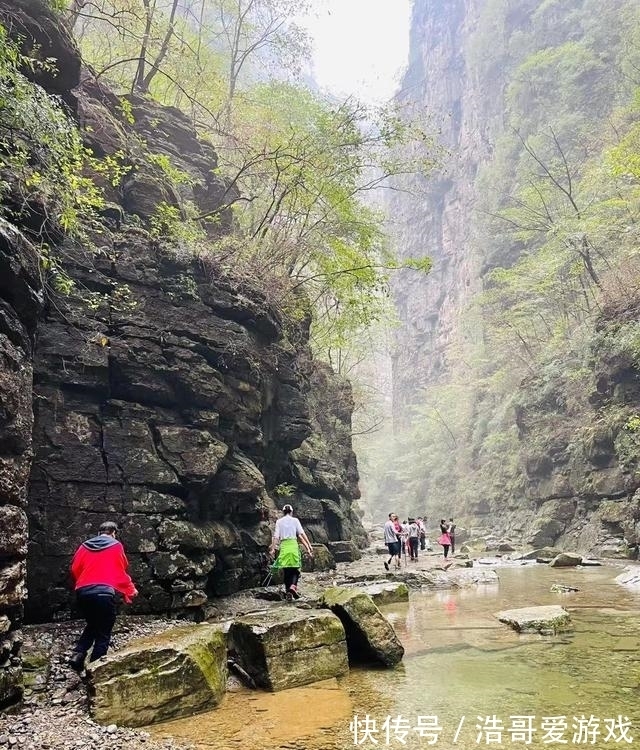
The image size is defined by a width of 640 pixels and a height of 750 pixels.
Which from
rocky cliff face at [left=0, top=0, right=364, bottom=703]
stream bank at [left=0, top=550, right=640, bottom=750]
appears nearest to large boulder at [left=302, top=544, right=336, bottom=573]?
stream bank at [left=0, top=550, right=640, bottom=750]

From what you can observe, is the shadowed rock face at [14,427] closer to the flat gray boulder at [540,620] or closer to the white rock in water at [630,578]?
the flat gray boulder at [540,620]

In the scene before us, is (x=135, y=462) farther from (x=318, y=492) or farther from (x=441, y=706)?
(x=318, y=492)

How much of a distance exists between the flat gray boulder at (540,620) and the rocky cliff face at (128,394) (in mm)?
5766

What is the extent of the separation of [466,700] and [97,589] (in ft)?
15.2

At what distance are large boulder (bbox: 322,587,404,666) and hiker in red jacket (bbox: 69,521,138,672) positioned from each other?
3.09 m

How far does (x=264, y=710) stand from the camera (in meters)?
6.01

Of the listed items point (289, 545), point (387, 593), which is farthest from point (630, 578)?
point (289, 545)

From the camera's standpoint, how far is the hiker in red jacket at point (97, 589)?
6676mm

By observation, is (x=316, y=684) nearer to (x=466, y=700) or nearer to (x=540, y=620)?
(x=466, y=700)

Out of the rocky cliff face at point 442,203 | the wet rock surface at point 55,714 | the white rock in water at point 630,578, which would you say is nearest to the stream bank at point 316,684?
the wet rock surface at point 55,714

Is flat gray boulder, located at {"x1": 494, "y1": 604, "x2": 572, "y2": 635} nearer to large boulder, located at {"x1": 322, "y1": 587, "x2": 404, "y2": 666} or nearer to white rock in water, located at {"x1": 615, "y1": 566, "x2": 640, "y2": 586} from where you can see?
large boulder, located at {"x1": 322, "y1": 587, "x2": 404, "y2": 666}

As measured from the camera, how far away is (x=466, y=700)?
596 centimetres

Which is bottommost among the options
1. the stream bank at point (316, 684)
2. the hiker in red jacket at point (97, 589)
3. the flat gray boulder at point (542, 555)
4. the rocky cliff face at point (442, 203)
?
the stream bank at point (316, 684)

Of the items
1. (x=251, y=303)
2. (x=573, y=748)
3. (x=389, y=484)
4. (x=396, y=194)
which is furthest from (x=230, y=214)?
(x=396, y=194)
